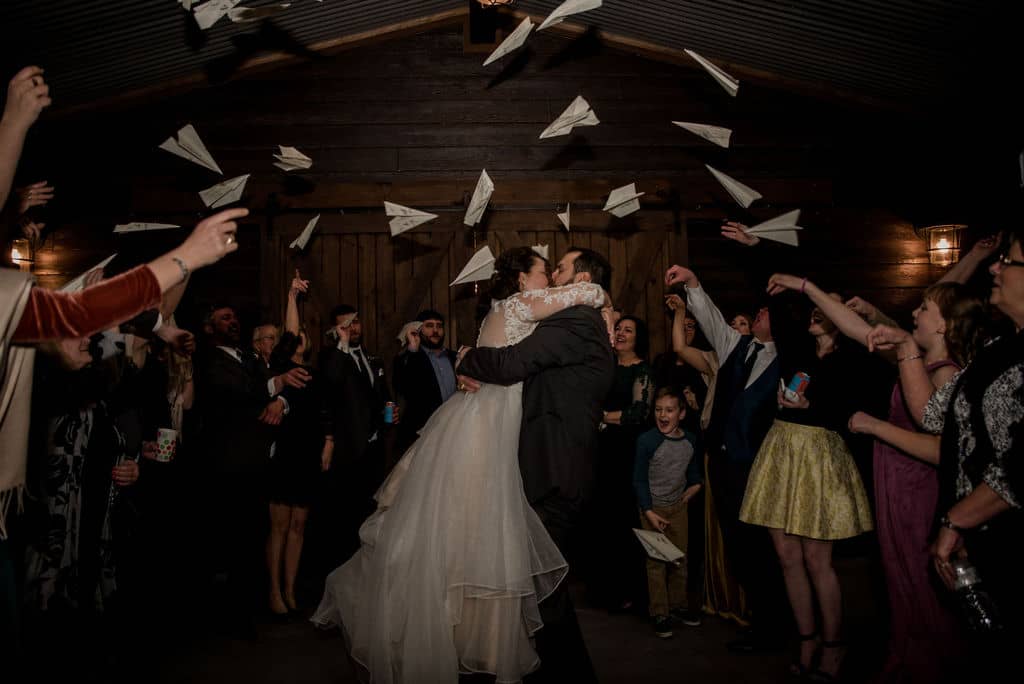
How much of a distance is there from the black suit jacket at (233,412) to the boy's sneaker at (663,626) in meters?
2.30

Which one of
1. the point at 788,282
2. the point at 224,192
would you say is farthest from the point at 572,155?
the point at 788,282

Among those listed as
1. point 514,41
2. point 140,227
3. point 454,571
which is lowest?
point 454,571

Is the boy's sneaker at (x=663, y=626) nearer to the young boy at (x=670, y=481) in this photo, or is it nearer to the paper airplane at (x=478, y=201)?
the young boy at (x=670, y=481)

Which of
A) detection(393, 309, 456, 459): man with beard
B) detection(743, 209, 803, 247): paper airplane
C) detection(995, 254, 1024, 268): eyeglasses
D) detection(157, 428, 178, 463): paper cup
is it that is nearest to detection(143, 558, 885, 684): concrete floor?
detection(157, 428, 178, 463): paper cup

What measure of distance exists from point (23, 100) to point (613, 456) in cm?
339

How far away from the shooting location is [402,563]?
2.80m

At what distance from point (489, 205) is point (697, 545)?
3.35 meters

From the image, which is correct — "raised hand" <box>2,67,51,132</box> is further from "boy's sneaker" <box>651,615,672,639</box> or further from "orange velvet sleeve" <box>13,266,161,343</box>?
"boy's sneaker" <box>651,615,672,639</box>

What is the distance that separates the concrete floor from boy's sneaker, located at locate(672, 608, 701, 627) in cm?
5

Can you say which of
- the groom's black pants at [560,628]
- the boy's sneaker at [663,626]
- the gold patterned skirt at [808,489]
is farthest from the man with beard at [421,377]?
the gold patterned skirt at [808,489]

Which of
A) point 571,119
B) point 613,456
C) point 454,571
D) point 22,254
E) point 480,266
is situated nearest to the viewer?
point 454,571

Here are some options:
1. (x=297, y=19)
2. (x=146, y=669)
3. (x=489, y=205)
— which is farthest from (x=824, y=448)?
(x=297, y=19)

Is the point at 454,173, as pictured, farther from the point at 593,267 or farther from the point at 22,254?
the point at 593,267

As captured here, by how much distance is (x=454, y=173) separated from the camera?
706cm
